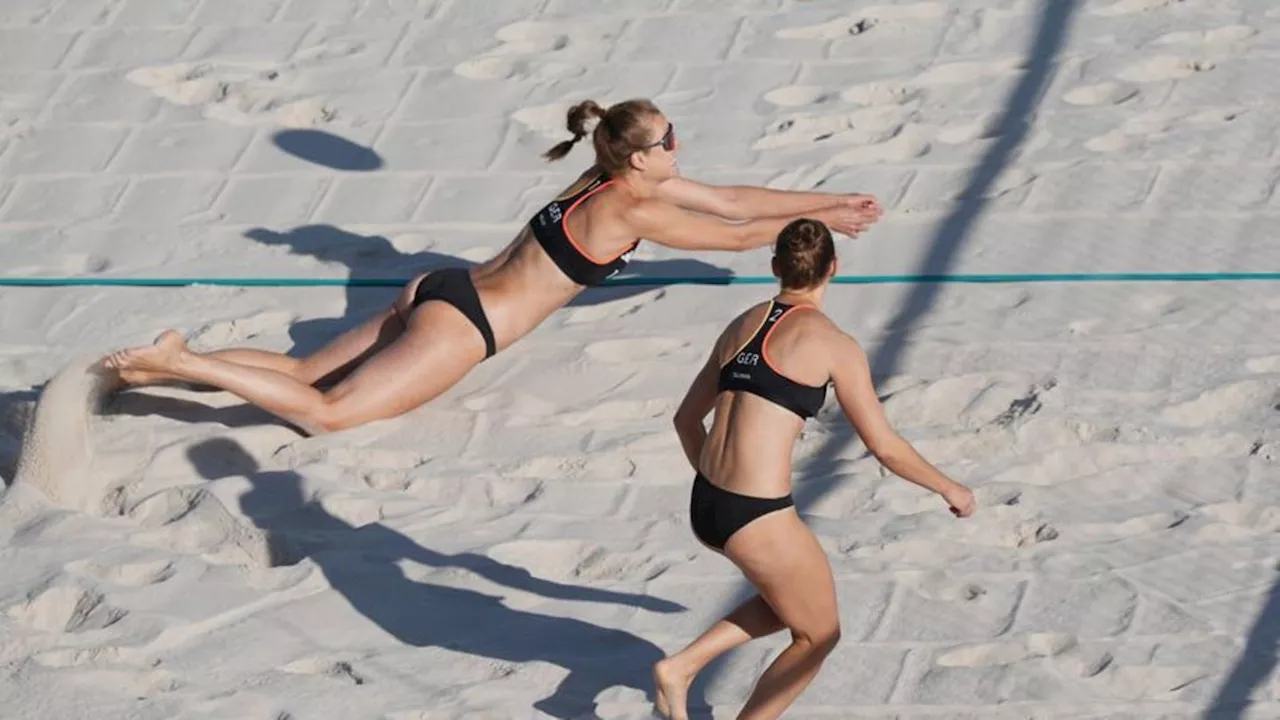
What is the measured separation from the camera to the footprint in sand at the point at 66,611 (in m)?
4.93

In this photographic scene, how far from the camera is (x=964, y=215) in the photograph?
664 cm

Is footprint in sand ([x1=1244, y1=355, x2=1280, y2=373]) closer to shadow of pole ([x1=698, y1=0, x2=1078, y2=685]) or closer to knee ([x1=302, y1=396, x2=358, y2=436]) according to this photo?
shadow of pole ([x1=698, y1=0, x2=1078, y2=685])

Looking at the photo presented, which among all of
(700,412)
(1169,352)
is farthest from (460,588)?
(1169,352)

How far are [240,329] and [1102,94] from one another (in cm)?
294

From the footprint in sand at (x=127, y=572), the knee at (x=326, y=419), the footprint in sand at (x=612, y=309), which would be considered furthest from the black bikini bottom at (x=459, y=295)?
the footprint in sand at (x=127, y=572)

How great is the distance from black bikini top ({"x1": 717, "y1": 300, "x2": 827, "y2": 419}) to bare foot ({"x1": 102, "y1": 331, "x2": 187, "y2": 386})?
178cm

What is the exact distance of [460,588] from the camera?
5059 mm

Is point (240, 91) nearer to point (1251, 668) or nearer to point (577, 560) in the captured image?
point (577, 560)

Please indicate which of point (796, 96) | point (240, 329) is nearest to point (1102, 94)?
point (796, 96)

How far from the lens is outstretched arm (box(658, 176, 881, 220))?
5.85 meters

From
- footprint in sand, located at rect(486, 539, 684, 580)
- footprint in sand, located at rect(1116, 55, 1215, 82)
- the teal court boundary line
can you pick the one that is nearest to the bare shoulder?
footprint in sand, located at rect(486, 539, 684, 580)

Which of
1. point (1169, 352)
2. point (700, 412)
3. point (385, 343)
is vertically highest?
point (700, 412)

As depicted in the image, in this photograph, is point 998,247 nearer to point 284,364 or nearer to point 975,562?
point 975,562

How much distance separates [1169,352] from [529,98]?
2623 mm
